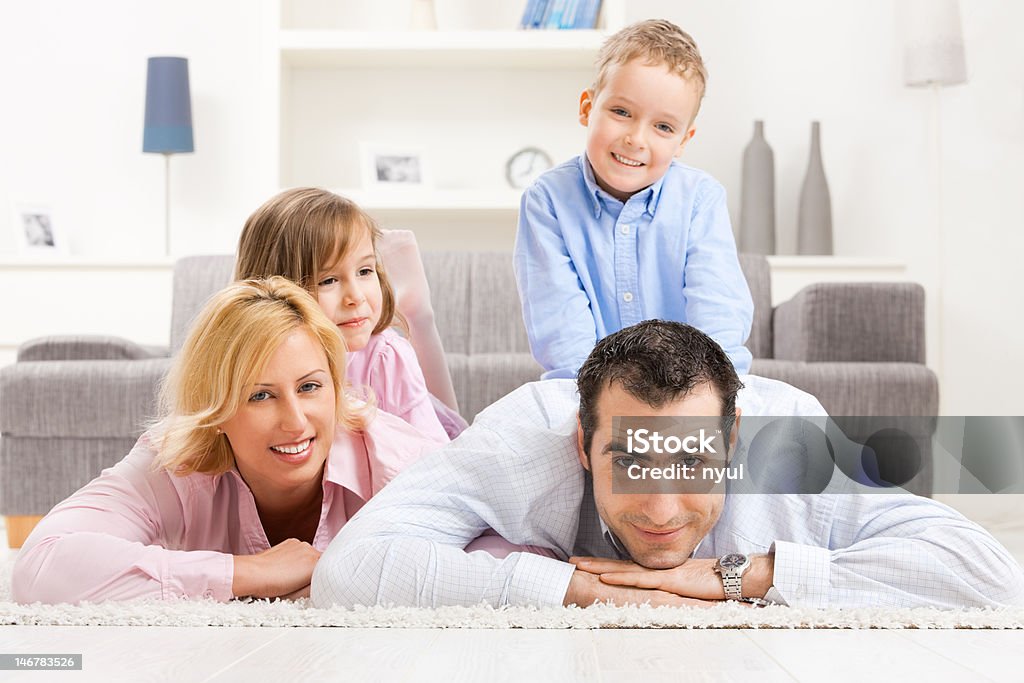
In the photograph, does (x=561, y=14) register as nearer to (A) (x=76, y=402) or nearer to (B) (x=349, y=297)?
(A) (x=76, y=402)

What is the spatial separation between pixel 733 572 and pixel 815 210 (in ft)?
9.18

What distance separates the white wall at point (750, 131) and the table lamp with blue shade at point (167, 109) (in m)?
0.22

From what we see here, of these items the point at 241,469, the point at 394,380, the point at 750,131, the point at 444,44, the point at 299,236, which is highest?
the point at 444,44

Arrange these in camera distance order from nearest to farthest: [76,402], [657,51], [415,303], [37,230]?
[657,51] < [415,303] < [76,402] < [37,230]

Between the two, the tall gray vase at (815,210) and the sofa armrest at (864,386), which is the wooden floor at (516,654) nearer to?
the sofa armrest at (864,386)

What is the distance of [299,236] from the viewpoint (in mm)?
1959

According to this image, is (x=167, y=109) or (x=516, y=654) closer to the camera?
(x=516, y=654)

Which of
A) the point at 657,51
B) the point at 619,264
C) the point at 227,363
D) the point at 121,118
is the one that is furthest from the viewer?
the point at 121,118

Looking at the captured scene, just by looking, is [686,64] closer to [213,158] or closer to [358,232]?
[358,232]

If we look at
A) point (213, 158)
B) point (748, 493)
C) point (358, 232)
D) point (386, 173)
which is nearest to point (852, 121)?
point (386, 173)

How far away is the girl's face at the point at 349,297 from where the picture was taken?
1.96 metres

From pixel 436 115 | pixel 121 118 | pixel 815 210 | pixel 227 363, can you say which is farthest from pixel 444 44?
pixel 227 363

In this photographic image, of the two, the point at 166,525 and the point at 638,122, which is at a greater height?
the point at 638,122

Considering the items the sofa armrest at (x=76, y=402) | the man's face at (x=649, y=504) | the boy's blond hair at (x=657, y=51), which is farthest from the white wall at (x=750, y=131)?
the man's face at (x=649, y=504)
